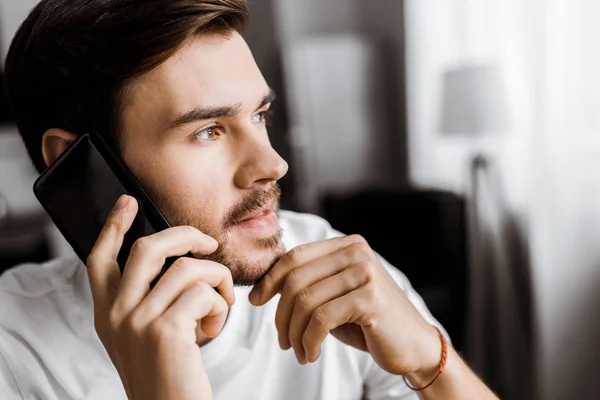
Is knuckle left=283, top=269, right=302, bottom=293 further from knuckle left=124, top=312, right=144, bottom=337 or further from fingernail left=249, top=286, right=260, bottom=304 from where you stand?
knuckle left=124, top=312, right=144, bottom=337

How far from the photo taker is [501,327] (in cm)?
214

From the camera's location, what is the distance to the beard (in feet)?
3.10

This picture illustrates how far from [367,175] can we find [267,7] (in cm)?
103

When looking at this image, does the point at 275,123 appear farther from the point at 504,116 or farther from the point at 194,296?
the point at 194,296

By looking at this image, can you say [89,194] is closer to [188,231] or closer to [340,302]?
[188,231]

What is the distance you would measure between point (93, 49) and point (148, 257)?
0.39 m

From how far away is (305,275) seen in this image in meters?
0.87

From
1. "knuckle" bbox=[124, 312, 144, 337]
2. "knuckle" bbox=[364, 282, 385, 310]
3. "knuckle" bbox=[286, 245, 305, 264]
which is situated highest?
"knuckle" bbox=[286, 245, 305, 264]

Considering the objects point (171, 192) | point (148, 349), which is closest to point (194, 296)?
point (148, 349)

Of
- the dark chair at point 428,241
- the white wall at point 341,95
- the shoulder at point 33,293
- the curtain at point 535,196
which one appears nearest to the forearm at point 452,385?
the shoulder at point 33,293

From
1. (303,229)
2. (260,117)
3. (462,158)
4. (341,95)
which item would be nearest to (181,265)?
(260,117)

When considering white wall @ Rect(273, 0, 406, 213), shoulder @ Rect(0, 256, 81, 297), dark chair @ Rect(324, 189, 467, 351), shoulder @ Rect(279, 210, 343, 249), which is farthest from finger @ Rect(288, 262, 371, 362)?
white wall @ Rect(273, 0, 406, 213)

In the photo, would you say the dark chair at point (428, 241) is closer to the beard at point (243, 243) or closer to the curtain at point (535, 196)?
the curtain at point (535, 196)

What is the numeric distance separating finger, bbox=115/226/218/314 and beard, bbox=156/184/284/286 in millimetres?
129
